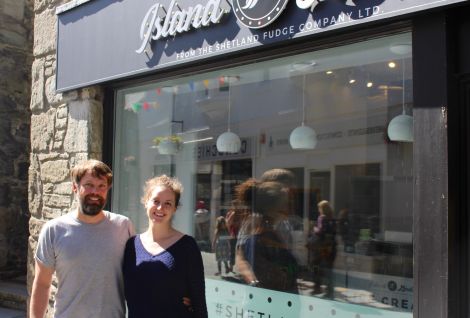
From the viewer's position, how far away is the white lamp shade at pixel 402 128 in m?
3.04

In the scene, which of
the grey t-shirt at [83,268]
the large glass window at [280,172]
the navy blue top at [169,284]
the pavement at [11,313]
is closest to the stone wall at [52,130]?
the large glass window at [280,172]

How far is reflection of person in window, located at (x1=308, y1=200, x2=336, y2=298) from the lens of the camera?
13.3 feet

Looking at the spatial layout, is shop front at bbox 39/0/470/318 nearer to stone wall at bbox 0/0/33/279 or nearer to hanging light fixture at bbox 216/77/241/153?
hanging light fixture at bbox 216/77/241/153

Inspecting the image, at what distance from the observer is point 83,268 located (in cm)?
237

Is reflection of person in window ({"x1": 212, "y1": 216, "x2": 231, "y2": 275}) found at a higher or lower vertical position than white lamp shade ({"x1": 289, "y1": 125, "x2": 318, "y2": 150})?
lower

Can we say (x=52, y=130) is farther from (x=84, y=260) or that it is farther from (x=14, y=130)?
(x=14, y=130)

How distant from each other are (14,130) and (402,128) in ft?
18.4

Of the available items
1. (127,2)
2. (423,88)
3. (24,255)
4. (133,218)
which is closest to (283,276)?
(133,218)

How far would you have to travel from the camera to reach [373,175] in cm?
529

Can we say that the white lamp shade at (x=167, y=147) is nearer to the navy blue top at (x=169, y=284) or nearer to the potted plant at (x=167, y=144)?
the potted plant at (x=167, y=144)

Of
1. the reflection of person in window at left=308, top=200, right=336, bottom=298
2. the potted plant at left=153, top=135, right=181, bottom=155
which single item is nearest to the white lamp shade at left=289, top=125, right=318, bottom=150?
the reflection of person in window at left=308, top=200, right=336, bottom=298

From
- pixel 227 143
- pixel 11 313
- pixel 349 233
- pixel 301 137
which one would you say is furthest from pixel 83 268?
pixel 11 313

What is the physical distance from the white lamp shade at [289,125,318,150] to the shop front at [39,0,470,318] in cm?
2

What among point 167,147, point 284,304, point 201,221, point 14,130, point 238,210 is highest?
point 14,130
